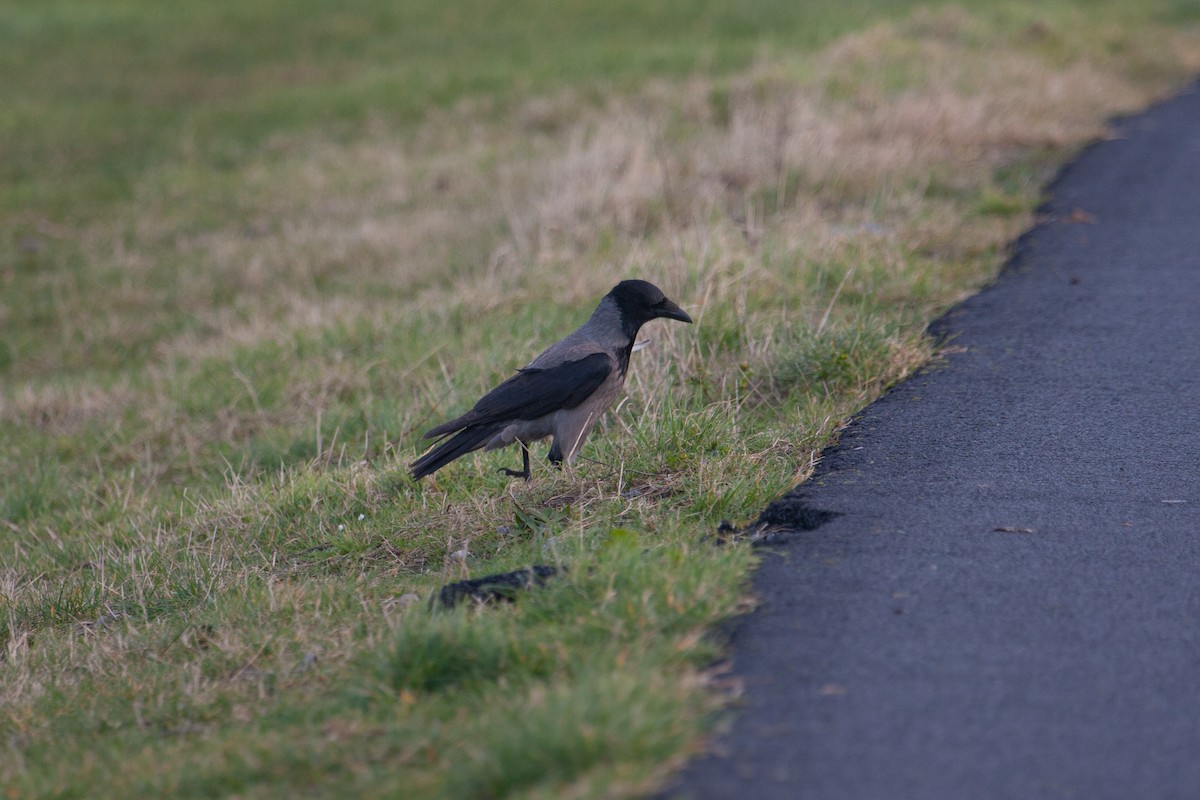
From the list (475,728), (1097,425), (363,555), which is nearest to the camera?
(475,728)

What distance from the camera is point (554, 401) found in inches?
Result: 218

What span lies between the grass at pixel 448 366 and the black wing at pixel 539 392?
0.29 meters

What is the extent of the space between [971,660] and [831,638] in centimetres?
40

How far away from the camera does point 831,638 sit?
374cm

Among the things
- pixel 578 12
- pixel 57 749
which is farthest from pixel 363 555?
pixel 578 12

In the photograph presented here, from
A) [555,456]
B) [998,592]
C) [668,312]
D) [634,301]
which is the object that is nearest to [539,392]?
[555,456]

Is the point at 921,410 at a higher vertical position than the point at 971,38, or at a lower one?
lower

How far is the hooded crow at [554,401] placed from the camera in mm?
5441

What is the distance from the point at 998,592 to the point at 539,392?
2230 mm

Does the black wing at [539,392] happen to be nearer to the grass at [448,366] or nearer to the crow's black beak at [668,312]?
the grass at [448,366]

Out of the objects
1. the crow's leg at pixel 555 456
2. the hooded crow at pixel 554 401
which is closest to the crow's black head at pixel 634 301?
the hooded crow at pixel 554 401

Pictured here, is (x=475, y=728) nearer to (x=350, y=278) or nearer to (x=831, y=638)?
(x=831, y=638)

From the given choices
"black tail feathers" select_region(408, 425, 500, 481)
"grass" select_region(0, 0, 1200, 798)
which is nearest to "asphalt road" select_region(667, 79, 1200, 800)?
"grass" select_region(0, 0, 1200, 798)

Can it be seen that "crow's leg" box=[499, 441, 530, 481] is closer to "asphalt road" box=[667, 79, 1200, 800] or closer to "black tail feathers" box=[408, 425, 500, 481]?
"black tail feathers" box=[408, 425, 500, 481]
